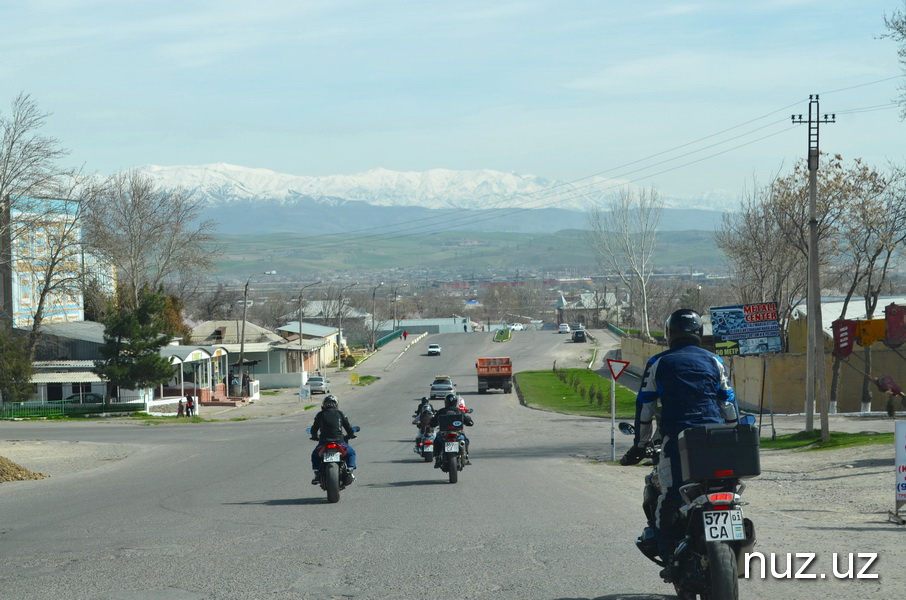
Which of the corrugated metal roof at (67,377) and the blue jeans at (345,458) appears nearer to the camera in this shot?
the blue jeans at (345,458)

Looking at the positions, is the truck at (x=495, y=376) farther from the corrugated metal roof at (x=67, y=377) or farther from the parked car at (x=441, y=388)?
the corrugated metal roof at (x=67, y=377)

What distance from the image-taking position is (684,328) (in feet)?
24.3

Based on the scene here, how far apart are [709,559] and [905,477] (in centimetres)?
670

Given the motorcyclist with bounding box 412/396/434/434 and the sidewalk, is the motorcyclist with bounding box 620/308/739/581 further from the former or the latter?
the sidewalk

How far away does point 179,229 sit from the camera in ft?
228

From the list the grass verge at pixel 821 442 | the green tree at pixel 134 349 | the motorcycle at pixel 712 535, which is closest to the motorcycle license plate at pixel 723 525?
the motorcycle at pixel 712 535

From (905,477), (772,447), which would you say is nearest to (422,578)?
(905,477)

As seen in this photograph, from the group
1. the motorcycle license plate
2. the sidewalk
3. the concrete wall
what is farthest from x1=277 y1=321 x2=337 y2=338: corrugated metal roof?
the motorcycle license plate

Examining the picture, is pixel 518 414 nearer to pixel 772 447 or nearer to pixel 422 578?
pixel 772 447

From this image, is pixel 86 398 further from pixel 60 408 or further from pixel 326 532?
pixel 326 532

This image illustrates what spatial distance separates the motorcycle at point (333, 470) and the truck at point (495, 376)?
48214 millimetres

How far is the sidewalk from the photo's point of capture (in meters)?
55.1

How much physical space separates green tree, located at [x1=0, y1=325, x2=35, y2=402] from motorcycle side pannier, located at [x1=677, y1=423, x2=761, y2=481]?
160 ft

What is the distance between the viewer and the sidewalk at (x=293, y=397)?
55.1 metres
